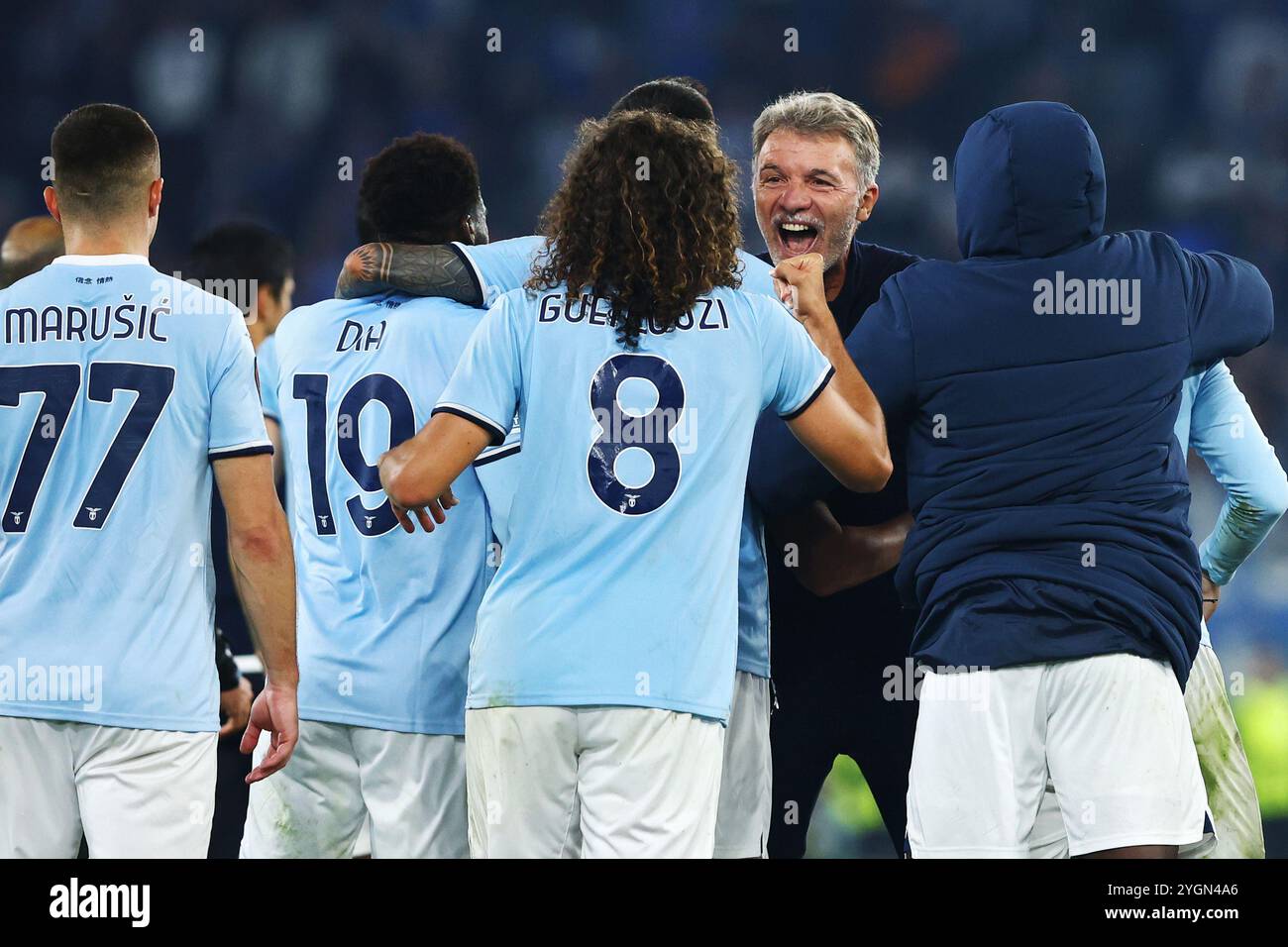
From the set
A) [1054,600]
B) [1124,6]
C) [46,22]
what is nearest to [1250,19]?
[1124,6]

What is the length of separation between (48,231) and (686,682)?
2.40m

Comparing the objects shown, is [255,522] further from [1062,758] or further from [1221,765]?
[1221,765]

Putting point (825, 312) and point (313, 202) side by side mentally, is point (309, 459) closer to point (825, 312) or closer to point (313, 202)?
point (825, 312)

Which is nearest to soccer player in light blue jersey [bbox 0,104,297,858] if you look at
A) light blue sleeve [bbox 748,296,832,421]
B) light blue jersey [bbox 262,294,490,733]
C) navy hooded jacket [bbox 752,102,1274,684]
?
light blue jersey [bbox 262,294,490,733]

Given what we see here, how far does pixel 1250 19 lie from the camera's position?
896 centimetres

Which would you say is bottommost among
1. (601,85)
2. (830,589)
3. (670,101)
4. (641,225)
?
(830,589)

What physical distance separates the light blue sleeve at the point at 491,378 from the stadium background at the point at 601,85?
210 inches

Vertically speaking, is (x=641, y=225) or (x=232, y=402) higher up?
(x=641, y=225)

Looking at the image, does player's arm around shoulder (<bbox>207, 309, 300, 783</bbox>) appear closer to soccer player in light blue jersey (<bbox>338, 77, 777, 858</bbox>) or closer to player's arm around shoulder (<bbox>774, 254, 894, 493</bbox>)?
soccer player in light blue jersey (<bbox>338, 77, 777, 858</bbox>)

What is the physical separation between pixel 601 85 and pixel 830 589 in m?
5.66

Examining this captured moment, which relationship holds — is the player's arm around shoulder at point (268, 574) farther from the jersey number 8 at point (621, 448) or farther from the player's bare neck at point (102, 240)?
the jersey number 8 at point (621, 448)

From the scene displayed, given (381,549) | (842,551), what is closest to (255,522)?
(381,549)

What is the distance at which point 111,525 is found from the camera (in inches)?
110

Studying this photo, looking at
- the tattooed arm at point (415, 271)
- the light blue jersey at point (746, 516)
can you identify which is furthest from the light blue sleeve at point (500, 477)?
the tattooed arm at point (415, 271)
